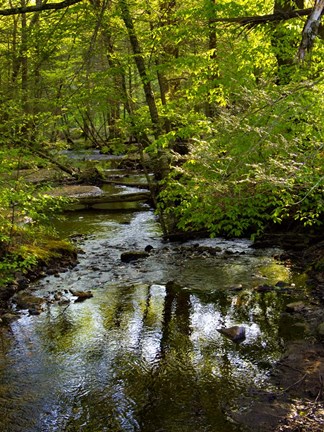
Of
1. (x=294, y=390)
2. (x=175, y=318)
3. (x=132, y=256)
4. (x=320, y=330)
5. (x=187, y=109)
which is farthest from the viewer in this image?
(x=187, y=109)

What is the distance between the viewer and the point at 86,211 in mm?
17047

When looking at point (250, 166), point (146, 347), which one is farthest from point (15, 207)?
point (250, 166)

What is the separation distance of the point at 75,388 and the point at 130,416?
967 mm

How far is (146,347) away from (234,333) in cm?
137

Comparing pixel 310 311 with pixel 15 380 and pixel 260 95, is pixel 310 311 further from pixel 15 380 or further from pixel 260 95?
pixel 15 380

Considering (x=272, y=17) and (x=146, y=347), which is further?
(x=146, y=347)

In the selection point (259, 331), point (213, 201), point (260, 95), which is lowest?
point (259, 331)

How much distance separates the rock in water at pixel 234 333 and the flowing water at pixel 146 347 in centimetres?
11

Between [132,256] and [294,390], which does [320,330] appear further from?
[132,256]

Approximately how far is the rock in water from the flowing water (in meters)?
0.11

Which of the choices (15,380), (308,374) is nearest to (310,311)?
(308,374)

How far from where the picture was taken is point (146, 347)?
6.38 metres

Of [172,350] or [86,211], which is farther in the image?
[86,211]

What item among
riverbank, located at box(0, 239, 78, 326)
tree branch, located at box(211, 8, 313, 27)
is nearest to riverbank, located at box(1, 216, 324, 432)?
riverbank, located at box(0, 239, 78, 326)
